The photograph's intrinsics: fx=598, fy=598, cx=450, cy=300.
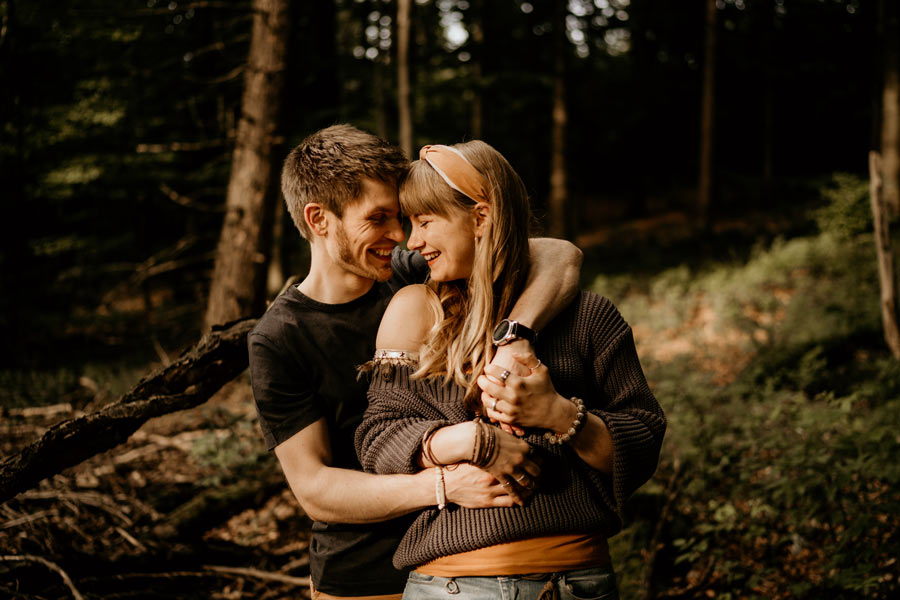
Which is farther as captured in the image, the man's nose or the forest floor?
the forest floor

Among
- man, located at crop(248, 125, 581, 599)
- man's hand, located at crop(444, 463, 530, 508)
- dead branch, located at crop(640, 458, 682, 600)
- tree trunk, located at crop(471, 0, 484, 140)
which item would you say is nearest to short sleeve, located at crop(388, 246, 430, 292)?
man, located at crop(248, 125, 581, 599)

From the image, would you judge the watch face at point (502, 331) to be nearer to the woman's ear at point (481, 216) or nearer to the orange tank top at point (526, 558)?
the woman's ear at point (481, 216)

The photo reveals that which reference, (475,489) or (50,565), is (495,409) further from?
(50,565)

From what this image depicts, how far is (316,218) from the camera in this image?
2246mm

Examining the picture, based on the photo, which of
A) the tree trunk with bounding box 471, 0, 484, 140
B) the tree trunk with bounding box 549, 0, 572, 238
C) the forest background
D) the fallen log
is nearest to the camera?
the fallen log

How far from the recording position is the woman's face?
6.26ft

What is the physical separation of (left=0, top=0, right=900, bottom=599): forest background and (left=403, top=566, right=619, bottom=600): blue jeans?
4.23 feet

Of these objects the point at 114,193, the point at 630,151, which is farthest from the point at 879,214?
the point at 630,151

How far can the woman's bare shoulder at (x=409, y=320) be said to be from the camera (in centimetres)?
189

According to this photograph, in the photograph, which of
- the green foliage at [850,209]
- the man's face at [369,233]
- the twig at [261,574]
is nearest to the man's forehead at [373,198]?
the man's face at [369,233]

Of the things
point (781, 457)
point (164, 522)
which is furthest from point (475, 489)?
point (781, 457)

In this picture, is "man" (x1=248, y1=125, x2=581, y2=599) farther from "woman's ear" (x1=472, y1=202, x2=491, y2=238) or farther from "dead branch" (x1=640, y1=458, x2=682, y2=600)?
"dead branch" (x1=640, y1=458, x2=682, y2=600)

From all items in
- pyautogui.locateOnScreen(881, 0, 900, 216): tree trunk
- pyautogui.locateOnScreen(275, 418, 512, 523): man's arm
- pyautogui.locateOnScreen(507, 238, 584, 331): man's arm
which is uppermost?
pyautogui.locateOnScreen(881, 0, 900, 216): tree trunk

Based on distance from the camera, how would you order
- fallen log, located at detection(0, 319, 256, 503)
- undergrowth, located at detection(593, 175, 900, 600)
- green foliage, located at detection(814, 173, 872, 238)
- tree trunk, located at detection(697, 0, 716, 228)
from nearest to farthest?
fallen log, located at detection(0, 319, 256, 503) < undergrowth, located at detection(593, 175, 900, 600) < green foliage, located at detection(814, 173, 872, 238) < tree trunk, located at detection(697, 0, 716, 228)
